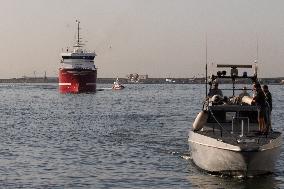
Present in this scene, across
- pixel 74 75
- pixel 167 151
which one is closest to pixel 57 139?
pixel 167 151

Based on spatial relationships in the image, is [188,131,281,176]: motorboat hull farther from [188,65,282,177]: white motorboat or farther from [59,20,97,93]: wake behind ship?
[59,20,97,93]: wake behind ship

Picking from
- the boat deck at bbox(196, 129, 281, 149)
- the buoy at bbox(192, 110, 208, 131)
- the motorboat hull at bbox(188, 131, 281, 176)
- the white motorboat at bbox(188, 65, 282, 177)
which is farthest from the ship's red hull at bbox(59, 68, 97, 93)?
the motorboat hull at bbox(188, 131, 281, 176)

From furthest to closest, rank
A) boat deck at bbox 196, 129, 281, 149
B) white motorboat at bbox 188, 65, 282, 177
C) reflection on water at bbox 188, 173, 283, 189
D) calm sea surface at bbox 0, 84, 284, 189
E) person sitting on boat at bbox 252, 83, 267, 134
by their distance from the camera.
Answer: person sitting on boat at bbox 252, 83, 267, 134 → calm sea surface at bbox 0, 84, 284, 189 → reflection on water at bbox 188, 173, 283, 189 → boat deck at bbox 196, 129, 281, 149 → white motorboat at bbox 188, 65, 282, 177

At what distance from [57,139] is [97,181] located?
13945 millimetres

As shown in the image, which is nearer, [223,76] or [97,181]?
[97,181]

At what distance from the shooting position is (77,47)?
132m

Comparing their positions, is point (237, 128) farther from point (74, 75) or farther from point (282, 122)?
point (74, 75)

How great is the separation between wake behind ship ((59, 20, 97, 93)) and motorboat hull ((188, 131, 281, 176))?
9286 cm

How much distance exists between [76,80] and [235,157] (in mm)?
96058

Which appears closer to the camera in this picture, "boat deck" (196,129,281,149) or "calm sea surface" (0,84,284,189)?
"boat deck" (196,129,281,149)

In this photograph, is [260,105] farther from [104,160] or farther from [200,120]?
[104,160]

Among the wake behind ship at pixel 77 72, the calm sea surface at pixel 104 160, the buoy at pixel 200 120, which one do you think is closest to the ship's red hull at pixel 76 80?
the wake behind ship at pixel 77 72

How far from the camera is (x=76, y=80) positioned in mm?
114000

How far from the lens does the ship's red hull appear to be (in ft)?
373
